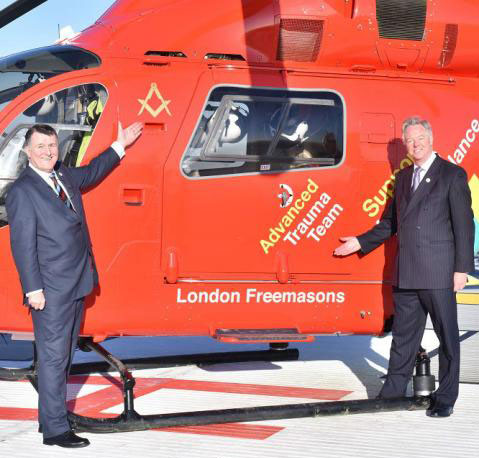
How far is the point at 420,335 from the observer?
232 inches

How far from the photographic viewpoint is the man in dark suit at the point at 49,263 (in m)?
4.88

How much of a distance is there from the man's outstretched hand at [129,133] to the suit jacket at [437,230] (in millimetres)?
1802

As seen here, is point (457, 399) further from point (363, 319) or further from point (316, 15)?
point (316, 15)

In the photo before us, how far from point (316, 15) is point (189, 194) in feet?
5.03

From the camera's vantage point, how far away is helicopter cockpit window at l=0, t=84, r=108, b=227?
18.2ft

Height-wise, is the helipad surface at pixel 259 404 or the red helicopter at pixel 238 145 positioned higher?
the red helicopter at pixel 238 145

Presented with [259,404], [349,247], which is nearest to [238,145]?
[349,247]

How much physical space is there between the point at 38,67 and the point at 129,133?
799 millimetres

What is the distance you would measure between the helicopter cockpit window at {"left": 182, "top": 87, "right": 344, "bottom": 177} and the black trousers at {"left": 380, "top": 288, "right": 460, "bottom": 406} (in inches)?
42.3

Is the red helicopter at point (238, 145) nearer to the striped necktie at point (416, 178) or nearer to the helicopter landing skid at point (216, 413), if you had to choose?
the helicopter landing skid at point (216, 413)

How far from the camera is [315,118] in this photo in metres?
5.88

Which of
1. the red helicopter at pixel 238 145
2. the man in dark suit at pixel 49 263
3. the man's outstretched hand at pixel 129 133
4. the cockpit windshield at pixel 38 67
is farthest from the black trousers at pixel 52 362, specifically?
the cockpit windshield at pixel 38 67

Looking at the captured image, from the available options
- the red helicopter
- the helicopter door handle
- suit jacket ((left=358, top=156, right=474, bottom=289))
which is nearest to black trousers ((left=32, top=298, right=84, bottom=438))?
the red helicopter

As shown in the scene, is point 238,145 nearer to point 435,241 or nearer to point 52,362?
point 435,241
